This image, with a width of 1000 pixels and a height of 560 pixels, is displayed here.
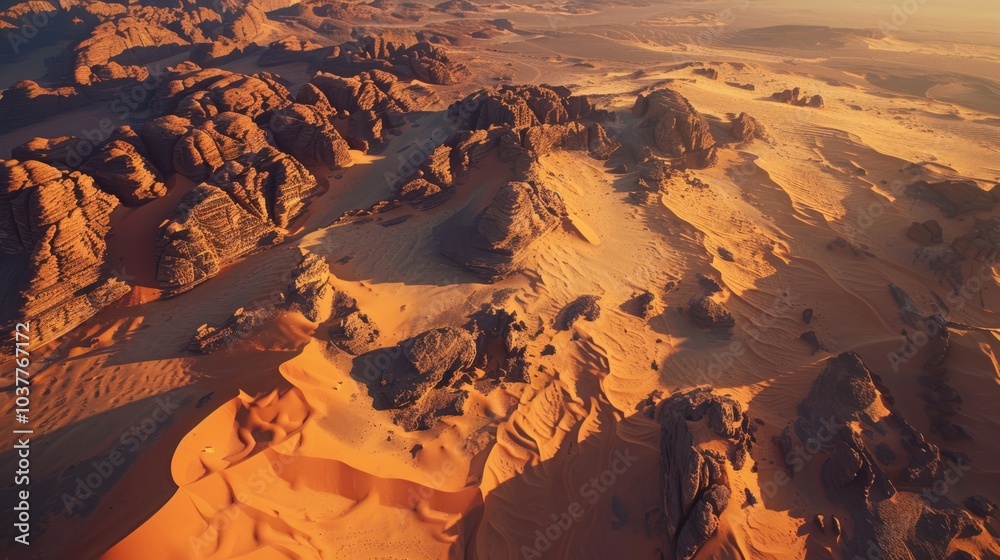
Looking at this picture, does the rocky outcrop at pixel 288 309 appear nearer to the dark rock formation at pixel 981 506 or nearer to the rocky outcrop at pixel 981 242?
the dark rock formation at pixel 981 506

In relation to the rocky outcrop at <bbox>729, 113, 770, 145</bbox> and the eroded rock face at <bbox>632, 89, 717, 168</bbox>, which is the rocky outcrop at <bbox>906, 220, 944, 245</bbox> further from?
the rocky outcrop at <bbox>729, 113, 770, 145</bbox>

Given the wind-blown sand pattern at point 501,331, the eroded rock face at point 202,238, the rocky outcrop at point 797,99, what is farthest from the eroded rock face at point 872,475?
the rocky outcrop at point 797,99

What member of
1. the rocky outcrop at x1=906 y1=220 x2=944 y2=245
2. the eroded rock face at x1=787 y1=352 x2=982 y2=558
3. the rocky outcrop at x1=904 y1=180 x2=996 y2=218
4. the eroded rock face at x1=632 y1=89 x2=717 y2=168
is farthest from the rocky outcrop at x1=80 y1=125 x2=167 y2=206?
the rocky outcrop at x1=904 y1=180 x2=996 y2=218

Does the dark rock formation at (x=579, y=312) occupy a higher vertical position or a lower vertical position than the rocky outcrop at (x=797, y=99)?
lower

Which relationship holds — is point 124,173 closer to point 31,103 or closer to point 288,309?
point 288,309

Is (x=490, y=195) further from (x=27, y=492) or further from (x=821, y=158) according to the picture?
(x=821, y=158)

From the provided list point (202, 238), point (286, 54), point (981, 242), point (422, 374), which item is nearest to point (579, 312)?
point (422, 374)

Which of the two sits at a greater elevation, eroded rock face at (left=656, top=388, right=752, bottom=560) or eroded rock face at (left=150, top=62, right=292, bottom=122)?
eroded rock face at (left=150, top=62, right=292, bottom=122)
